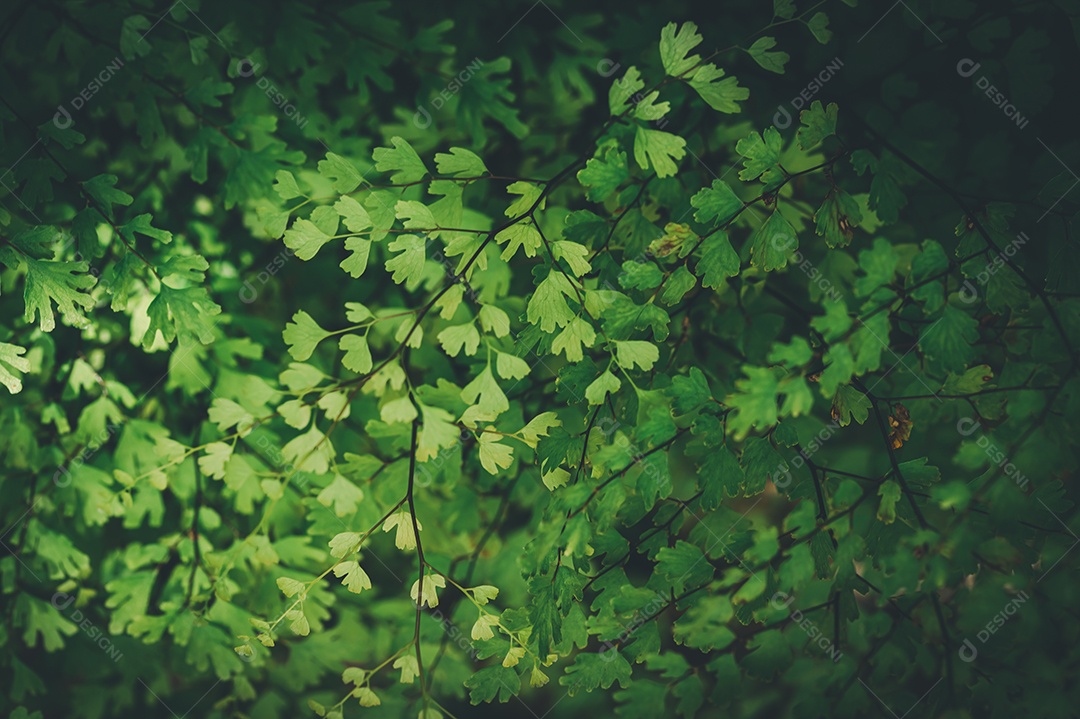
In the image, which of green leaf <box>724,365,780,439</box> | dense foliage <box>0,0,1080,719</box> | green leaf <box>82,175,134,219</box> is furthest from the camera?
green leaf <box>82,175,134,219</box>

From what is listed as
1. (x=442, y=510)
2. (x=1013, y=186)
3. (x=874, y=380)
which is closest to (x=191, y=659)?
(x=442, y=510)

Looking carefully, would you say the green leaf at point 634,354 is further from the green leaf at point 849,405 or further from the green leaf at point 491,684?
the green leaf at point 491,684

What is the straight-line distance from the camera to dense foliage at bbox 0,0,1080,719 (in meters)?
1.15

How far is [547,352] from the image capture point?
135 cm

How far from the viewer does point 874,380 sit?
4.83 ft

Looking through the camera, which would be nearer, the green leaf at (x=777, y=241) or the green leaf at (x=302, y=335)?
the green leaf at (x=777, y=241)

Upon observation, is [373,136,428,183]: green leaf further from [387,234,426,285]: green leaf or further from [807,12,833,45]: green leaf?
[807,12,833,45]: green leaf

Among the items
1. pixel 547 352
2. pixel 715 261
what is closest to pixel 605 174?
pixel 715 261

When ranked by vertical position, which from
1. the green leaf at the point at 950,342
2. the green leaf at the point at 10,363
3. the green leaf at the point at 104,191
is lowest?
the green leaf at the point at 10,363

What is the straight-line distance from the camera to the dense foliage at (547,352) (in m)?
1.15

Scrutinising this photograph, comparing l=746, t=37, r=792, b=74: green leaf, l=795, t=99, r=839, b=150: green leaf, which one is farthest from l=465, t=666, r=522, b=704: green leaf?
l=746, t=37, r=792, b=74: green leaf

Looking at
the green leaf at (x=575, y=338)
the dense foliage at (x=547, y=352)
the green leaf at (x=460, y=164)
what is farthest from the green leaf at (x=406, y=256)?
the green leaf at (x=575, y=338)

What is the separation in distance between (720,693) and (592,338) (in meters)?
0.65

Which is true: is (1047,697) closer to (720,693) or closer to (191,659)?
(720,693)
